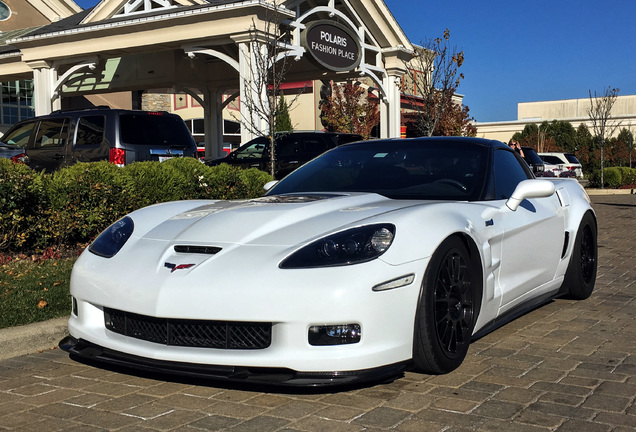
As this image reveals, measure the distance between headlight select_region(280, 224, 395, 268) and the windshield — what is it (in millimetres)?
1040

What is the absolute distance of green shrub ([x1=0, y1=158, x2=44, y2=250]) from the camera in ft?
25.1

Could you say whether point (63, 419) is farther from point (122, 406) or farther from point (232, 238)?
point (232, 238)

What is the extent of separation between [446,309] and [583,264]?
2758 mm

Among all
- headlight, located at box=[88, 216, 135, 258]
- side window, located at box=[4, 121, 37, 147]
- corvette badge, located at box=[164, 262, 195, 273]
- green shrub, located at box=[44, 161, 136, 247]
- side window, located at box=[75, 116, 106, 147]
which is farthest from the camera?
side window, located at box=[4, 121, 37, 147]

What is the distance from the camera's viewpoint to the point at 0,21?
85.6ft

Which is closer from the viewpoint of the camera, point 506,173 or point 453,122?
point 506,173

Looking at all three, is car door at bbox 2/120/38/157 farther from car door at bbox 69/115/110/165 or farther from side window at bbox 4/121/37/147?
car door at bbox 69/115/110/165

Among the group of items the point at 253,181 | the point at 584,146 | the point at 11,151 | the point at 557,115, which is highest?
the point at 557,115

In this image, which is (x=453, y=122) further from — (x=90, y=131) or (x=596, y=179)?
(x=90, y=131)

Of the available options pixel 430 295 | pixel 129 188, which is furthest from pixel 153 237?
pixel 129 188

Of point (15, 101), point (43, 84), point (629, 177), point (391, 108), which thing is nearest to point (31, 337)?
point (43, 84)

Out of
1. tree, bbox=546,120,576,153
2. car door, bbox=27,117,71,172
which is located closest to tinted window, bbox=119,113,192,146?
car door, bbox=27,117,71,172

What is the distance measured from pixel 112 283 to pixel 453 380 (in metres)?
1.89

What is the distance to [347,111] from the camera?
30.1 meters
